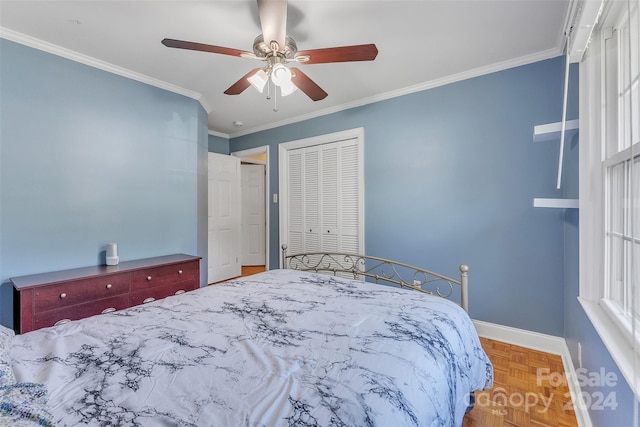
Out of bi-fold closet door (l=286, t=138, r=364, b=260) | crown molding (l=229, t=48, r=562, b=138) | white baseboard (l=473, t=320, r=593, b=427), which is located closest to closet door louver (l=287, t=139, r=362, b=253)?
bi-fold closet door (l=286, t=138, r=364, b=260)

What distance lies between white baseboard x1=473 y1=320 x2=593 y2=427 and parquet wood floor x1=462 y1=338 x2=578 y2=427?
47mm

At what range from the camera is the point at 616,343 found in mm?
1066

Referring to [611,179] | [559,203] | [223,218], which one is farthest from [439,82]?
[223,218]

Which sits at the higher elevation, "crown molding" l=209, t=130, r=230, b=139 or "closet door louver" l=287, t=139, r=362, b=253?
"crown molding" l=209, t=130, r=230, b=139

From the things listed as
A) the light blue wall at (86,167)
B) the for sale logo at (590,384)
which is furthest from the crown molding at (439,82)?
the for sale logo at (590,384)

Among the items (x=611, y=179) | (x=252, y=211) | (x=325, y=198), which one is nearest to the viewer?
(x=611, y=179)

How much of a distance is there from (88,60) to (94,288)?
77.7 inches

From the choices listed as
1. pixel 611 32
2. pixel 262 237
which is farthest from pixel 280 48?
pixel 262 237

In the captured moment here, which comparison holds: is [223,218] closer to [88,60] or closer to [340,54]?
[88,60]

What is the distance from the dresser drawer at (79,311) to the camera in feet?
6.43

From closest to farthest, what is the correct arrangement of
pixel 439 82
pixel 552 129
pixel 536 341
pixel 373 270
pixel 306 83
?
pixel 552 129 < pixel 306 83 < pixel 536 341 < pixel 439 82 < pixel 373 270

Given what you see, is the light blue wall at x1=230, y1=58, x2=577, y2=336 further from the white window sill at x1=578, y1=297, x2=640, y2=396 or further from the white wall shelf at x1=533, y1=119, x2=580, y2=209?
the white window sill at x1=578, y1=297, x2=640, y2=396

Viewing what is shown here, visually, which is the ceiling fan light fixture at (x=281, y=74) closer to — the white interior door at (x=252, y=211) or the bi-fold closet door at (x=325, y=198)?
the bi-fold closet door at (x=325, y=198)

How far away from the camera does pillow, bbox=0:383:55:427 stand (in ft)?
1.94
